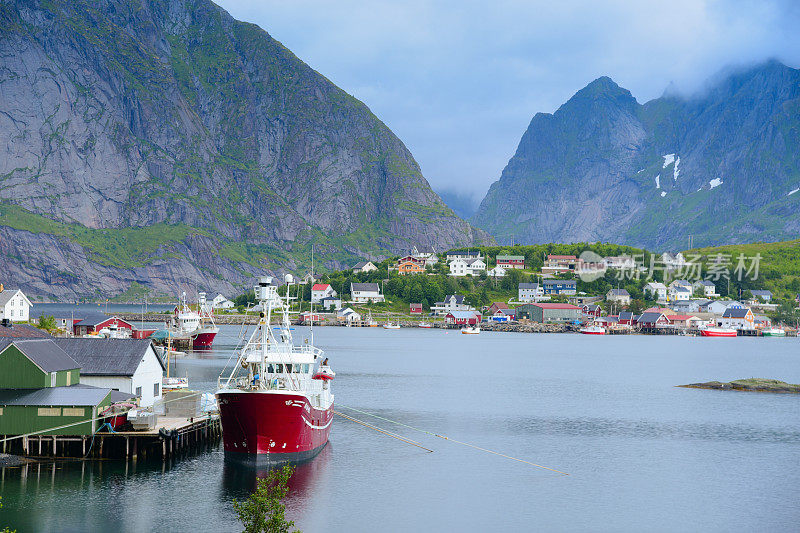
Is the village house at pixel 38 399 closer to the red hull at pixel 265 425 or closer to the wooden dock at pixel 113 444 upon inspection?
the wooden dock at pixel 113 444

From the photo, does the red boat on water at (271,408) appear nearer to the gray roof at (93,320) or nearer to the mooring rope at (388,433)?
the mooring rope at (388,433)

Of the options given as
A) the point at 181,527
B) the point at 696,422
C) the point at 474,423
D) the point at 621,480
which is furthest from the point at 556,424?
the point at 181,527

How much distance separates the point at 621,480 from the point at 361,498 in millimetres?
17430

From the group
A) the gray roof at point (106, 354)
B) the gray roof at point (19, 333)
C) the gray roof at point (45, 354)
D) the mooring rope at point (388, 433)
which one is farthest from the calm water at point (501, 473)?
the gray roof at point (19, 333)

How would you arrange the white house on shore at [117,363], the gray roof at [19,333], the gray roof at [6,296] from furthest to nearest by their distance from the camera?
1. the gray roof at [6,296]
2. the gray roof at [19,333]
3. the white house on shore at [117,363]

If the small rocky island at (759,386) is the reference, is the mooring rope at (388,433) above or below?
below

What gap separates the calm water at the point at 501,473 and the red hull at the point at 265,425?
134 cm

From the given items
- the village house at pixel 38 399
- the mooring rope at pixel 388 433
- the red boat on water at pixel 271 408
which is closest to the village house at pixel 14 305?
the mooring rope at pixel 388 433

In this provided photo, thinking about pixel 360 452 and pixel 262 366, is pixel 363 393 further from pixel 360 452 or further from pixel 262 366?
pixel 262 366

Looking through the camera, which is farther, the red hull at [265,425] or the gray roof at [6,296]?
the gray roof at [6,296]

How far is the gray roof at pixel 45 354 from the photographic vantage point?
48.2m

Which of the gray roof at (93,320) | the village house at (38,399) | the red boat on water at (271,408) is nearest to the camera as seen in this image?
the village house at (38,399)

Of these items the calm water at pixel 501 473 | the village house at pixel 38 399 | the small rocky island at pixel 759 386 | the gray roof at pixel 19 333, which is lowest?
the calm water at pixel 501 473

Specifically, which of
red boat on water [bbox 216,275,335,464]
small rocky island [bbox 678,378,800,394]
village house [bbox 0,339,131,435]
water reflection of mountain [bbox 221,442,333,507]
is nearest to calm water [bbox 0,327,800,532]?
water reflection of mountain [bbox 221,442,333,507]
